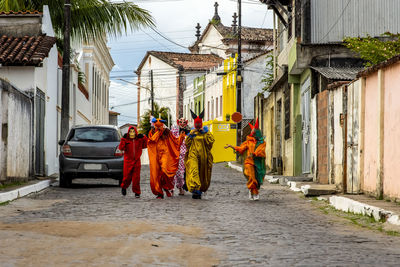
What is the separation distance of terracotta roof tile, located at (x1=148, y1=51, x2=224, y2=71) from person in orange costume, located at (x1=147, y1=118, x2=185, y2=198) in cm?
5423

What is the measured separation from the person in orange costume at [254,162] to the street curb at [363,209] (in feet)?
5.95

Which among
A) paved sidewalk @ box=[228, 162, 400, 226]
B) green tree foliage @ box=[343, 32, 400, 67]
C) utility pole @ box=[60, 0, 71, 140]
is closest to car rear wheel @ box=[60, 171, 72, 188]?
utility pole @ box=[60, 0, 71, 140]

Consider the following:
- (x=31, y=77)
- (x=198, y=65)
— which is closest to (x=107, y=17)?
(x=31, y=77)

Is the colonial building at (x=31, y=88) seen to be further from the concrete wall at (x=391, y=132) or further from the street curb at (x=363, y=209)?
the concrete wall at (x=391, y=132)

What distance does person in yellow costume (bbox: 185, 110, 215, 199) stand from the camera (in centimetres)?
1486

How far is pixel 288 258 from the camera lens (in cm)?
671

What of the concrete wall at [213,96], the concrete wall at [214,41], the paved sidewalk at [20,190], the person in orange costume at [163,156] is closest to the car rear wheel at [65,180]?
the paved sidewalk at [20,190]

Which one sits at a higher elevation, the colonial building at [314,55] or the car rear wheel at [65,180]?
the colonial building at [314,55]

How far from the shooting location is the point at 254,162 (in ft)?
48.9

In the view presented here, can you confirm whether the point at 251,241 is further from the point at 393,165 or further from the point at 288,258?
the point at 393,165

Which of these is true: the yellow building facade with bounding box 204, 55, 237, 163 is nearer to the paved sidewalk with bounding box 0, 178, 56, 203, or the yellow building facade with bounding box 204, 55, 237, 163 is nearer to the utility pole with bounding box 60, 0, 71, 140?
the utility pole with bounding box 60, 0, 71, 140

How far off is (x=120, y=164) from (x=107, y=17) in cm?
875

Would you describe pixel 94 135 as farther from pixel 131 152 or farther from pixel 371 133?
pixel 371 133

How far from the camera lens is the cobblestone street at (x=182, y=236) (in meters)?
6.60
